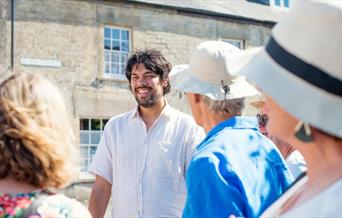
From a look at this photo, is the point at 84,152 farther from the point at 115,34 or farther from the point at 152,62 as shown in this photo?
the point at 152,62

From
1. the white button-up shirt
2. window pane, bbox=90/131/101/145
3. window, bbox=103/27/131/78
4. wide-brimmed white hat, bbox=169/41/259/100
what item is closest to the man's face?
the white button-up shirt

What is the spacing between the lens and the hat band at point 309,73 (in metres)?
1.60

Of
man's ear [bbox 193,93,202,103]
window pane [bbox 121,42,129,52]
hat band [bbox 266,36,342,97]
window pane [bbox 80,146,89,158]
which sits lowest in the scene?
window pane [bbox 80,146,89,158]

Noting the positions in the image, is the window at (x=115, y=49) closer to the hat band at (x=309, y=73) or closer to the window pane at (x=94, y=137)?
the window pane at (x=94, y=137)

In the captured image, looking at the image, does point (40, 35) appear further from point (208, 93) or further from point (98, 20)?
point (208, 93)

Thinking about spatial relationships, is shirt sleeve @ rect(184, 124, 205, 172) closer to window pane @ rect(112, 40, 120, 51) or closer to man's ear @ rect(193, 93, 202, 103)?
man's ear @ rect(193, 93, 202, 103)

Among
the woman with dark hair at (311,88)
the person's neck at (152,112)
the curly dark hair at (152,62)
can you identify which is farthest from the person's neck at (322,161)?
the curly dark hair at (152,62)

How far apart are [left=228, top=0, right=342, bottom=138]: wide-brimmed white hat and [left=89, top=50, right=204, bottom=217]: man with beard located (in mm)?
2054

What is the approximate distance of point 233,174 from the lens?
228cm

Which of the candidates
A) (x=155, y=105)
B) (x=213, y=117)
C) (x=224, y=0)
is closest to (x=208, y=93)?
(x=213, y=117)

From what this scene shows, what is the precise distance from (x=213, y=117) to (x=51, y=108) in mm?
972

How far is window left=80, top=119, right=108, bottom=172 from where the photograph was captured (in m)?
15.9

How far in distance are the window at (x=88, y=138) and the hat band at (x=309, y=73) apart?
1450cm

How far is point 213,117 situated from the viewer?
8.38ft
